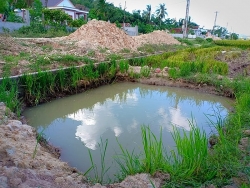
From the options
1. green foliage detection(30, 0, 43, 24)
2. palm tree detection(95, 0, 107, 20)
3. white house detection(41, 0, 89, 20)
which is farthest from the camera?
palm tree detection(95, 0, 107, 20)

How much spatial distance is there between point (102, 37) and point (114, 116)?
638cm

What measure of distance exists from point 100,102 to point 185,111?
1.81m

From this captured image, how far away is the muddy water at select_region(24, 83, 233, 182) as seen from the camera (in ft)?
10.1

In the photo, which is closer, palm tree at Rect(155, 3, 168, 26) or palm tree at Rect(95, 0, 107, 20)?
palm tree at Rect(95, 0, 107, 20)

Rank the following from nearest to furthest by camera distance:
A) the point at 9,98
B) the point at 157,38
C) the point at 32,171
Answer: the point at 32,171 < the point at 9,98 < the point at 157,38

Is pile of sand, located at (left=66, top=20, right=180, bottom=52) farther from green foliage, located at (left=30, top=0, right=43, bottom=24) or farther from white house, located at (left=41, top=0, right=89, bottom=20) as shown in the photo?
white house, located at (left=41, top=0, right=89, bottom=20)

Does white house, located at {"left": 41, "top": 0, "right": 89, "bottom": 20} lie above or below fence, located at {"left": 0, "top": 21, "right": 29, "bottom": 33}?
above

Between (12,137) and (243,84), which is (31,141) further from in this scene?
(243,84)

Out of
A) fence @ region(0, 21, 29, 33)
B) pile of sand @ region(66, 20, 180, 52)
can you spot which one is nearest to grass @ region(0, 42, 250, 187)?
pile of sand @ region(66, 20, 180, 52)

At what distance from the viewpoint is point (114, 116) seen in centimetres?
417

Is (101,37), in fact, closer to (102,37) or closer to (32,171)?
(102,37)

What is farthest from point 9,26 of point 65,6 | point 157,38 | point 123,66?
point 65,6

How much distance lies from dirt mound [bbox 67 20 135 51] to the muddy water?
11.6 feet

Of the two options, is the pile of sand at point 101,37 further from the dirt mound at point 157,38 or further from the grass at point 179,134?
the dirt mound at point 157,38
